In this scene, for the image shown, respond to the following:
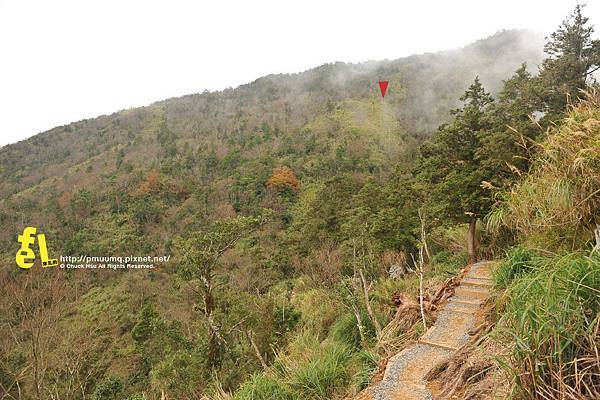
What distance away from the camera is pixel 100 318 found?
21891 millimetres

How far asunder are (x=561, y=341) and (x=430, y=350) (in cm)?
247

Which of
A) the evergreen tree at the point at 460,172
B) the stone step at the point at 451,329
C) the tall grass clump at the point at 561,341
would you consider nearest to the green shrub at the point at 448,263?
the evergreen tree at the point at 460,172

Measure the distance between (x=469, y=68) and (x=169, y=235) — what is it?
53330mm

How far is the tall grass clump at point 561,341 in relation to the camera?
1.59m

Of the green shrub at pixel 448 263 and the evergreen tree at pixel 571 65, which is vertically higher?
the evergreen tree at pixel 571 65

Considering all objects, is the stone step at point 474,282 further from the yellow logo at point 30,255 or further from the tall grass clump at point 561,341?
the yellow logo at point 30,255

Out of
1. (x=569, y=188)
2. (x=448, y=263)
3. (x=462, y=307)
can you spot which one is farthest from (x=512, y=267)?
(x=448, y=263)

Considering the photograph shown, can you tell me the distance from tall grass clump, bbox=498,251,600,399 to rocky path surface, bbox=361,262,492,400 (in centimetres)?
150

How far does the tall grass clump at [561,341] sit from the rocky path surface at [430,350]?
1498mm

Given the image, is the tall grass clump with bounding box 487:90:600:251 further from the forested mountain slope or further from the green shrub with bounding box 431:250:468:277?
the forested mountain slope

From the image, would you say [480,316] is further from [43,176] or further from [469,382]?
[43,176]

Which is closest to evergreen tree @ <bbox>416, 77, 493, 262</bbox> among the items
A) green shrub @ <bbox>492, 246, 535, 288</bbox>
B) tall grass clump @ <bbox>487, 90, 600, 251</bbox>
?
green shrub @ <bbox>492, 246, 535, 288</bbox>

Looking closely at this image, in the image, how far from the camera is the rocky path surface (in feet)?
10.3

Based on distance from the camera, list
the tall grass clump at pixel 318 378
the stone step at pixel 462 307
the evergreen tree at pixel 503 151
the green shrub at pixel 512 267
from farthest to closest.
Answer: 1. the evergreen tree at pixel 503 151
2. the stone step at pixel 462 307
3. the green shrub at pixel 512 267
4. the tall grass clump at pixel 318 378
